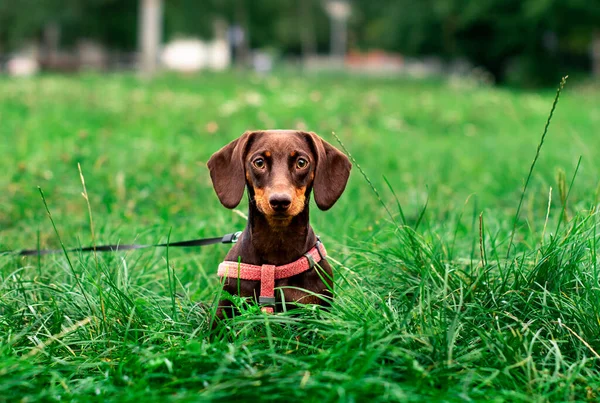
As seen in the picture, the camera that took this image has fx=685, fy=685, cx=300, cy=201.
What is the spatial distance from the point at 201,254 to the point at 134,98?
7.98 meters

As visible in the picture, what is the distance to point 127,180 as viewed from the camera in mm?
5984

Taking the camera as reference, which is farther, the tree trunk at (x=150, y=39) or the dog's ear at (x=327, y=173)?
the tree trunk at (x=150, y=39)

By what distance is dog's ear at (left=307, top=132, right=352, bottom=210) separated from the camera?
271cm

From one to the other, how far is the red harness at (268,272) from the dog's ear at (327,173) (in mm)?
225

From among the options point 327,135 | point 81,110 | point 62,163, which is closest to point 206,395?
point 62,163

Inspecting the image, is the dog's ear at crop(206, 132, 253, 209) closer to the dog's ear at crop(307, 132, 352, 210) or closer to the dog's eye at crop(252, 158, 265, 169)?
the dog's eye at crop(252, 158, 265, 169)

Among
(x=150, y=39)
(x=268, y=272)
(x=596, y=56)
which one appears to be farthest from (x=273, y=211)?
(x=596, y=56)

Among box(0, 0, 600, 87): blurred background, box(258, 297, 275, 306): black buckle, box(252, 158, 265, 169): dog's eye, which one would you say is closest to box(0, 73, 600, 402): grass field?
box(258, 297, 275, 306): black buckle

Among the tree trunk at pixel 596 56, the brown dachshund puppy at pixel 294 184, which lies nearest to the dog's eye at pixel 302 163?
the brown dachshund puppy at pixel 294 184

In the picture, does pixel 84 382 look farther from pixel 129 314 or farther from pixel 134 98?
pixel 134 98

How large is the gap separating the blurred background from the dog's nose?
17.2 metres

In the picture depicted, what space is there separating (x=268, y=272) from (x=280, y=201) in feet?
1.19

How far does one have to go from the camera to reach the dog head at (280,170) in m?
2.57

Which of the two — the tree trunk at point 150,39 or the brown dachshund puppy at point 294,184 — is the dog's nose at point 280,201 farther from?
the tree trunk at point 150,39
